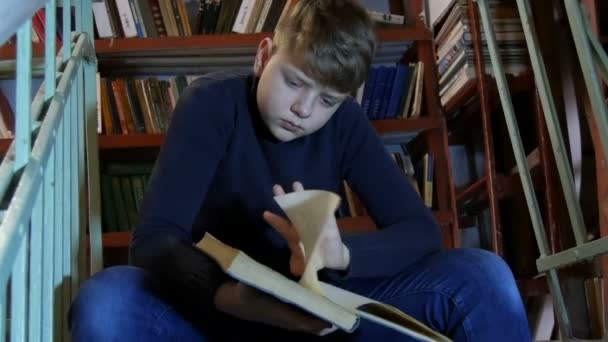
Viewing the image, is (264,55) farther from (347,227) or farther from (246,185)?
(347,227)

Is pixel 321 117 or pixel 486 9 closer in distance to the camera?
pixel 321 117

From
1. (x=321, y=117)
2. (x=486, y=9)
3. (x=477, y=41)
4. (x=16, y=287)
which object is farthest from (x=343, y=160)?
(x=477, y=41)

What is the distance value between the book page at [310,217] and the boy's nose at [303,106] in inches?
10.9

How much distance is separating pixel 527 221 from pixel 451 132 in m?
0.58

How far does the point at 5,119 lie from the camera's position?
7.16 feet

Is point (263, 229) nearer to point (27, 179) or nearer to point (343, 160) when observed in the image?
point (343, 160)

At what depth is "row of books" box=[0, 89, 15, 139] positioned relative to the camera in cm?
214

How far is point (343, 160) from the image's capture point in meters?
1.09

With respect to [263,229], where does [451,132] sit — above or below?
below

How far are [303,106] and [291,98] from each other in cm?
2

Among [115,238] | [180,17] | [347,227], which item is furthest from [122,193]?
[347,227]

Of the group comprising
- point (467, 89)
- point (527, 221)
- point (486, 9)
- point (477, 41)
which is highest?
point (486, 9)

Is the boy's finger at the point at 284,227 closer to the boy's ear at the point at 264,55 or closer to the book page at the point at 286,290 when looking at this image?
the book page at the point at 286,290

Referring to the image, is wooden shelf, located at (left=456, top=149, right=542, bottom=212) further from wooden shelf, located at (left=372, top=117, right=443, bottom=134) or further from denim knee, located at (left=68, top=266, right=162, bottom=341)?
denim knee, located at (left=68, top=266, right=162, bottom=341)
